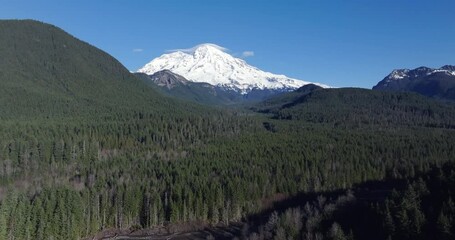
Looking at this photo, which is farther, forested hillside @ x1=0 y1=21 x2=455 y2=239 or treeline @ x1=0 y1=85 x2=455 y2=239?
forested hillside @ x1=0 y1=21 x2=455 y2=239

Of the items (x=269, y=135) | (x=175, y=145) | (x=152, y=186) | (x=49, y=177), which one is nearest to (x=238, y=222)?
(x=152, y=186)

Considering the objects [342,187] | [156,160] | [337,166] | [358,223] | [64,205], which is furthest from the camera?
[156,160]

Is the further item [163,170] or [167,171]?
[163,170]

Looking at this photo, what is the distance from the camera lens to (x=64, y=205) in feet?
311

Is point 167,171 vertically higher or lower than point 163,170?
lower

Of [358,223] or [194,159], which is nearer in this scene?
[358,223]

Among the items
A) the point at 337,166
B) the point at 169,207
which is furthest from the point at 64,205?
the point at 337,166

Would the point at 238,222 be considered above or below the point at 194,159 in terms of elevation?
below

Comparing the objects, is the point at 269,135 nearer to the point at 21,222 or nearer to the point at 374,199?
the point at 374,199

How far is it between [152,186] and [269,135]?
282 ft

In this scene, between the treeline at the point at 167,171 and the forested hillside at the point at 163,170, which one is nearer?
the treeline at the point at 167,171

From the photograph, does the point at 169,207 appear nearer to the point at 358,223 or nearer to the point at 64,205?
the point at 64,205

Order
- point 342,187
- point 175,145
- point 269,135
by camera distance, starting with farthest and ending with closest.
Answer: point 269,135
point 175,145
point 342,187

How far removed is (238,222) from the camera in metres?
106
